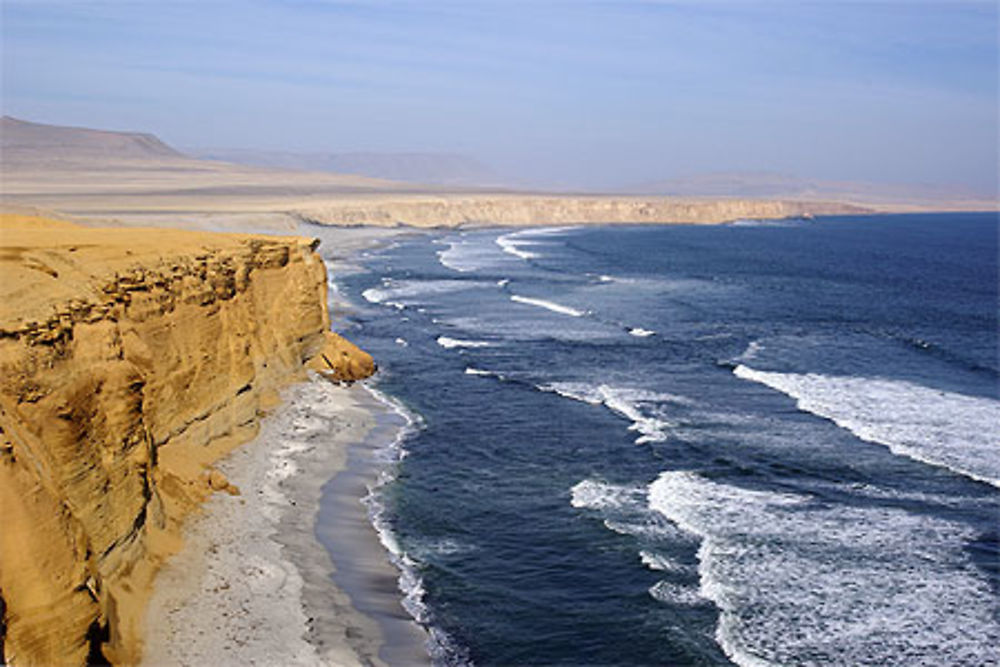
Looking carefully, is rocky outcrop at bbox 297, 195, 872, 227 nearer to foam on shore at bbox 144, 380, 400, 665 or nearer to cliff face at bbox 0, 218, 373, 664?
cliff face at bbox 0, 218, 373, 664

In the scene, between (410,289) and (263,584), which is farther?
(410,289)

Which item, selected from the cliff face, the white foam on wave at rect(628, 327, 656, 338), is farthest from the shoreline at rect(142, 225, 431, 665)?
the white foam on wave at rect(628, 327, 656, 338)

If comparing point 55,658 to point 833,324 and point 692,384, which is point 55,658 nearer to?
point 692,384

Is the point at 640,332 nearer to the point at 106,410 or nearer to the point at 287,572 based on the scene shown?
the point at 287,572

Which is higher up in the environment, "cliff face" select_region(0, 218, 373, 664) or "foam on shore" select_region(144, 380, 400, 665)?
"cliff face" select_region(0, 218, 373, 664)

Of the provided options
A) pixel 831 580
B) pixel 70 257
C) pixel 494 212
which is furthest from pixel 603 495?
pixel 494 212

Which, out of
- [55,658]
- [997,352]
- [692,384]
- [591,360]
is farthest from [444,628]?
[997,352]

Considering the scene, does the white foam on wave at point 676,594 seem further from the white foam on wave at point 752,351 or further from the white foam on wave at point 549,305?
the white foam on wave at point 549,305
